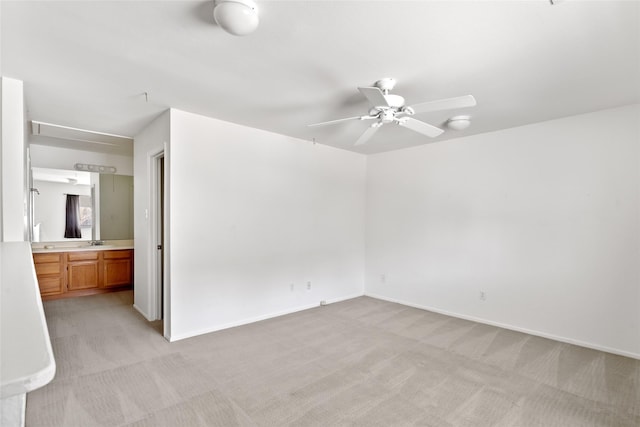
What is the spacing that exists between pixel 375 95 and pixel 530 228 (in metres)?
2.73

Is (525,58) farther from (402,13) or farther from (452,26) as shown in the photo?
(402,13)

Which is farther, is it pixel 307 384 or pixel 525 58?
pixel 307 384

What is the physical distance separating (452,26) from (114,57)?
229 cm

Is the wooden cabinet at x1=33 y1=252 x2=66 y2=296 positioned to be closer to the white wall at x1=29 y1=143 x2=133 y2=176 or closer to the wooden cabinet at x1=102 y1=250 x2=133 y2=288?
the wooden cabinet at x1=102 y1=250 x2=133 y2=288

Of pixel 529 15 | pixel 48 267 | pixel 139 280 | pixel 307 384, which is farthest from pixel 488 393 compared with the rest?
pixel 48 267

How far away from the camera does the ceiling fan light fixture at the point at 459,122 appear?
336 centimetres

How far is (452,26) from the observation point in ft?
6.00

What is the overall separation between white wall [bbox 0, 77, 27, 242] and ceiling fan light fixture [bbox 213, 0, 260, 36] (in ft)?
6.82

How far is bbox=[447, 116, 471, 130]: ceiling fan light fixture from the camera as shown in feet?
11.0

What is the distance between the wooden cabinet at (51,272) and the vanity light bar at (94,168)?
59.8 inches

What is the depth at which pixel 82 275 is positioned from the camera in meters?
4.94

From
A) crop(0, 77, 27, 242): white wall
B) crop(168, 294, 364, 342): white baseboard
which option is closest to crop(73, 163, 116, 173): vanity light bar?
crop(0, 77, 27, 242): white wall

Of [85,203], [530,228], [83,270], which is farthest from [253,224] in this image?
[85,203]

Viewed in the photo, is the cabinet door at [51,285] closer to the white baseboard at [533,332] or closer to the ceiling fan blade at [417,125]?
the white baseboard at [533,332]
